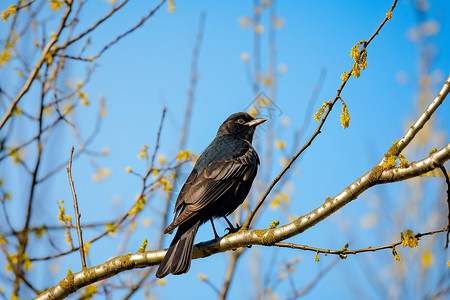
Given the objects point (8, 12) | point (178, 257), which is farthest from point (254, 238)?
point (8, 12)

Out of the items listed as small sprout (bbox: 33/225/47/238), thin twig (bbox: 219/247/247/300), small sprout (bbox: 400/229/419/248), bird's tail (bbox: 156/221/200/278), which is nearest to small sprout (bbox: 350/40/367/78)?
small sprout (bbox: 400/229/419/248)

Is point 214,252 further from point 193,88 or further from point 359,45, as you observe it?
point 193,88

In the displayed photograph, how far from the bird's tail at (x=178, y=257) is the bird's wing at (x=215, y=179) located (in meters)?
0.34

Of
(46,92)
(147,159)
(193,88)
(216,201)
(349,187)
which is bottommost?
(349,187)

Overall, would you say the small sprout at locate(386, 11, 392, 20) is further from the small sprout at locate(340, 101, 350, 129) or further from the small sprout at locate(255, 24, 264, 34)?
the small sprout at locate(255, 24, 264, 34)

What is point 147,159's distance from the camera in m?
4.79

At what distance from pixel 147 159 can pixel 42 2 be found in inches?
84.1

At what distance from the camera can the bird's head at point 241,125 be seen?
20.2ft

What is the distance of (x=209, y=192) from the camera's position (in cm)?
445

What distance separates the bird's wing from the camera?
4.36 metres

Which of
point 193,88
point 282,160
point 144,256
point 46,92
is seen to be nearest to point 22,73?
point 46,92

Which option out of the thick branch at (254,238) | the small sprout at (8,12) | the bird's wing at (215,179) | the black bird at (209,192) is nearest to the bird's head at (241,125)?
the black bird at (209,192)

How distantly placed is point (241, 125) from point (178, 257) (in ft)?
9.54

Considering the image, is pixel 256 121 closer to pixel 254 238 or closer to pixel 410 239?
pixel 254 238
